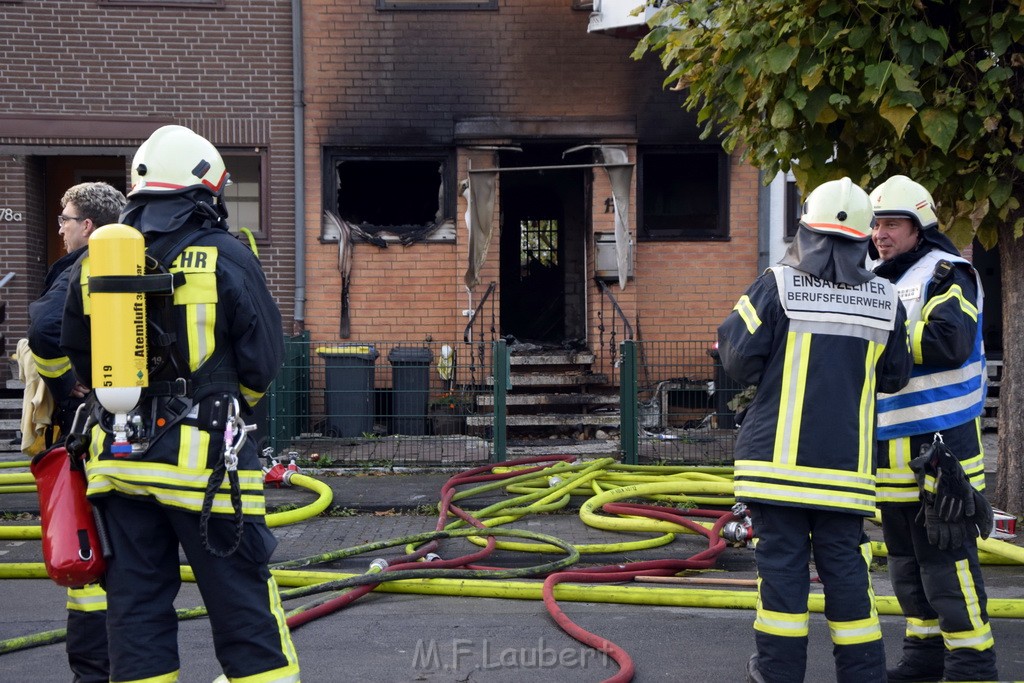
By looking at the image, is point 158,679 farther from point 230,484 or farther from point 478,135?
point 478,135

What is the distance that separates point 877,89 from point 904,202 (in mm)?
1903

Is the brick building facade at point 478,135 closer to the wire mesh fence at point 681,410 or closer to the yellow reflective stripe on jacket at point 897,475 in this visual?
the wire mesh fence at point 681,410

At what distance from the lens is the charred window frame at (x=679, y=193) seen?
12672 mm

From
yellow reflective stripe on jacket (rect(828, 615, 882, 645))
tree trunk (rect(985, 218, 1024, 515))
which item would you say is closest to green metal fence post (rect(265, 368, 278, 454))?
tree trunk (rect(985, 218, 1024, 515))

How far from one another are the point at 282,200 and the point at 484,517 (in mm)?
6307

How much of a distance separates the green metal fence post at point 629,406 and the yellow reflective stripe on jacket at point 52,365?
6166 millimetres

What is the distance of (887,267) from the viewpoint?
446cm

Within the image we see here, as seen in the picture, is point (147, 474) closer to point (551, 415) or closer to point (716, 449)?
point (716, 449)

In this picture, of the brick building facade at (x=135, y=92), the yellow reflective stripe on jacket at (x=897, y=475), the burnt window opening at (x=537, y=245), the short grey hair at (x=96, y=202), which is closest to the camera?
the yellow reflective stripe on jacket at (x=897, y=475)

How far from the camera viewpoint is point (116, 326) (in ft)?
10.5

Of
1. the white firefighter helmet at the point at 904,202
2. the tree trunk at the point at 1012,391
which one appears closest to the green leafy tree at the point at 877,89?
the tree trunk at the point at 1012,391

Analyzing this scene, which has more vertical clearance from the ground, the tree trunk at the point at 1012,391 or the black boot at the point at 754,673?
the tree trunk at the point at 1012,391

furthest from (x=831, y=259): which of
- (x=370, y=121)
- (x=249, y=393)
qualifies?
(x=370, y=121)

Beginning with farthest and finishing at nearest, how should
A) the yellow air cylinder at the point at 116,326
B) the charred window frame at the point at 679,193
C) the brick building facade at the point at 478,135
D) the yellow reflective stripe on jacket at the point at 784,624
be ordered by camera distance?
the charred window frame at the point at 679,193 → the brick building facade at the point at 478,135 → the yellow reflective stripe on jacket at the point at 784,624 → the yellow air cylinder at the point at 116,326
